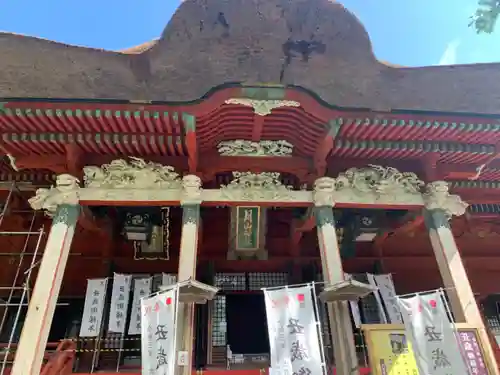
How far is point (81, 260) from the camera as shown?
10.5m

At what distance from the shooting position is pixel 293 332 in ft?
21.0

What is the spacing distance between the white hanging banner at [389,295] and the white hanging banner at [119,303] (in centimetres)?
619

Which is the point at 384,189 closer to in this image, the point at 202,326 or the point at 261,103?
the point at 261,103

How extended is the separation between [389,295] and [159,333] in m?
6.25

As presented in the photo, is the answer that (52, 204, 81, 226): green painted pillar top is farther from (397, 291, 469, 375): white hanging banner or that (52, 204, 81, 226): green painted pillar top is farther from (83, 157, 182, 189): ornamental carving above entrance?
(397, 291, 469, 375): white hanging banner

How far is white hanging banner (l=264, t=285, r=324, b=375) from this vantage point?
6.09 meters

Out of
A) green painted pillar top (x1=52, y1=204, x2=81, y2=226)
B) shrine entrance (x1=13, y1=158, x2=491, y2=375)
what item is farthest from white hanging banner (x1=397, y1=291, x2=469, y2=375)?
green painted pillar top (x1=52, y1=204, x2=81, y2=226)

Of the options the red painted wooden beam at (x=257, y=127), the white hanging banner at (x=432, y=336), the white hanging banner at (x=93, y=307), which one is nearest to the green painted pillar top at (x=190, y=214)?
the red painted wooden beam at (x=257, y=127)

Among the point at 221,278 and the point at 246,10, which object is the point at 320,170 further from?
the point at 246,10

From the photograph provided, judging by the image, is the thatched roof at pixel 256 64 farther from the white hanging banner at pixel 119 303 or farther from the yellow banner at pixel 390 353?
the yellow banner at pixel 390 353

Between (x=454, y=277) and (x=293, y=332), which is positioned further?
(x=454, y=277)

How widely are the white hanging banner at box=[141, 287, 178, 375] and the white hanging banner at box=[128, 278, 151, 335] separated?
116 inches

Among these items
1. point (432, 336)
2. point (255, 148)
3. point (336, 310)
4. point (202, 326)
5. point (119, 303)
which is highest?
point (255, 148)

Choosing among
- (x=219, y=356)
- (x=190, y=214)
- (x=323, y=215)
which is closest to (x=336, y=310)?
(x=323, y=215)
